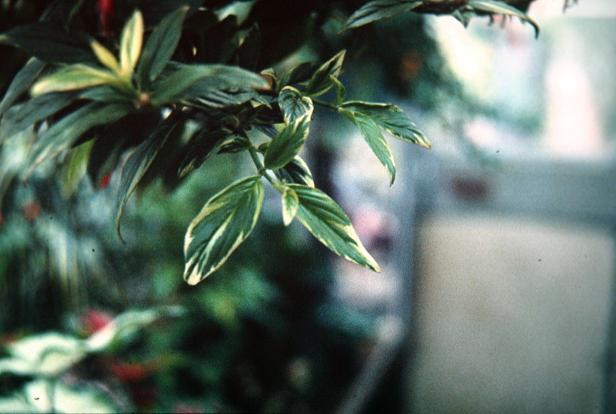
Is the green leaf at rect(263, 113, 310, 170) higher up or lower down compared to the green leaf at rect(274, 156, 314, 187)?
higher up

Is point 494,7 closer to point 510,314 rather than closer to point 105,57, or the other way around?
point 105,57

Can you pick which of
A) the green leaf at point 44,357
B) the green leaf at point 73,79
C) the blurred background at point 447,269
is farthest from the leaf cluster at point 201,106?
the blurred background at point 447,269

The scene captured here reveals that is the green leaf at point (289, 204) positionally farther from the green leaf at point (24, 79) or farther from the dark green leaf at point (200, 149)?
the green leaf at point (24, 79)

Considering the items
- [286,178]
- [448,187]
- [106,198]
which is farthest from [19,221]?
[448,187]

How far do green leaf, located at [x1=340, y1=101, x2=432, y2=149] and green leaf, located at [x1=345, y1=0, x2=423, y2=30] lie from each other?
2.0 inches

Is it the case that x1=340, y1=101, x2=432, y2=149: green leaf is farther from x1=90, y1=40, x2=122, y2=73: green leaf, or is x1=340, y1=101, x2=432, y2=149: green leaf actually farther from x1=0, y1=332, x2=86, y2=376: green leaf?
x1=0, y1=332, x2=86, y2=376: green leaf

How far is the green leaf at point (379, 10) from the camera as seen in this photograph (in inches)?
15.9

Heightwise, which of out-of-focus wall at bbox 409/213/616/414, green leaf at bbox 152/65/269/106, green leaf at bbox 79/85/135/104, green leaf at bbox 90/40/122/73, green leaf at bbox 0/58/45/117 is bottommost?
out-of-focus wall at bbox 409/213/616/414

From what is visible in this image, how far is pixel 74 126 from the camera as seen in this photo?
0.34 meters

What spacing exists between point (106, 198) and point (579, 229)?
188cm

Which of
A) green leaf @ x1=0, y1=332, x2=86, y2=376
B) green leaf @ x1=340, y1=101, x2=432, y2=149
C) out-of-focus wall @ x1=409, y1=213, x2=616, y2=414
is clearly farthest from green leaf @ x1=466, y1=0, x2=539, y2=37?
out-of-focus wall @ x1=409, y1=213, x2=616, y2=414

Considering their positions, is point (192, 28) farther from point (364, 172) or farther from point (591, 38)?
point (591, 38)

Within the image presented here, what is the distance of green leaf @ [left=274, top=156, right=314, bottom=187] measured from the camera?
15.1 inches

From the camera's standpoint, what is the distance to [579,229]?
2752mm
